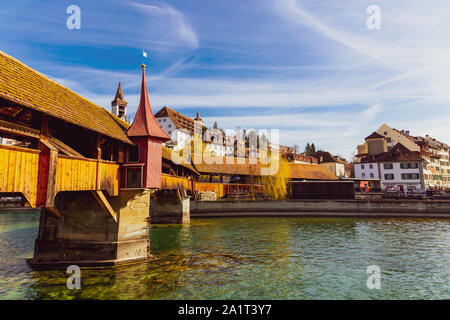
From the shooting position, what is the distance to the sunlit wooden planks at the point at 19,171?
25.8 ft

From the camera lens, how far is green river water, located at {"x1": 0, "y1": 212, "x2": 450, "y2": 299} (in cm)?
998

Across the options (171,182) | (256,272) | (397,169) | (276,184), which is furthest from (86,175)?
(397,169)

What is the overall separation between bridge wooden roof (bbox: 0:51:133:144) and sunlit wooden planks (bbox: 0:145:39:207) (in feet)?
4.80

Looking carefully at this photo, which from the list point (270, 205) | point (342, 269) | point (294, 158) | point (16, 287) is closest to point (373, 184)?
point (294, 158)

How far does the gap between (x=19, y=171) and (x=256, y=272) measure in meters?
10.1

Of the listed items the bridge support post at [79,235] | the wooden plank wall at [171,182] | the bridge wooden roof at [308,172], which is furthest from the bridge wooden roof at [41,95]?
the bridge wooden roof at [308,172]

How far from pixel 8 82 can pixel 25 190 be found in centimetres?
347

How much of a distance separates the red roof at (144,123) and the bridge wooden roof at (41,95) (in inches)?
37.5

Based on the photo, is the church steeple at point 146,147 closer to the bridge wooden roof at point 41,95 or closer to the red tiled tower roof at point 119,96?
the bridge wooden roof at point 41,95

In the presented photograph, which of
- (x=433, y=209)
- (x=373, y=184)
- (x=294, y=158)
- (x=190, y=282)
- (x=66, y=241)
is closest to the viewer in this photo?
(x=190, y=282)

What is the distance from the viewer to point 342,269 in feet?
42.2

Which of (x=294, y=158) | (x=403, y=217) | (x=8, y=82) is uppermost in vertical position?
(x=294, y=158)
